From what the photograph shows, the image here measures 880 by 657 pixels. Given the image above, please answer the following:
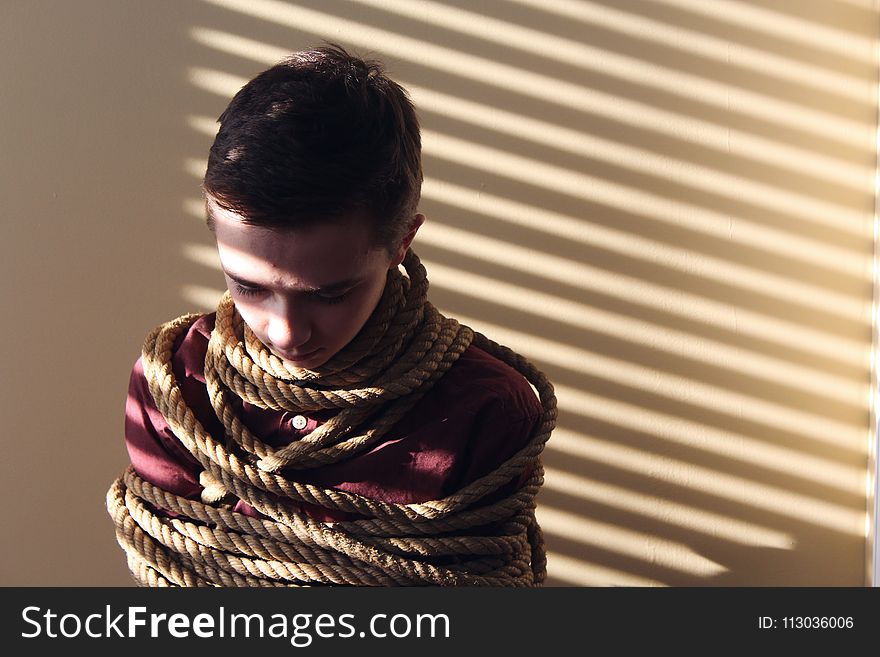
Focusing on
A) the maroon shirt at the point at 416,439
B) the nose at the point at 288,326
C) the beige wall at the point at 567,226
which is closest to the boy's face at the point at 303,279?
the nose at the point at 288,326

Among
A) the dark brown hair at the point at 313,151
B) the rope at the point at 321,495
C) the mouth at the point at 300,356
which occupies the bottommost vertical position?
the rope at the point at 321,495

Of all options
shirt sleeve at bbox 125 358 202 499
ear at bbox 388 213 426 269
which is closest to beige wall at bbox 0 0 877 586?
shirt sleeve at bbox 125 358 202 499

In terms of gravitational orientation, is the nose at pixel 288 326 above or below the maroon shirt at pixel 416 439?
above

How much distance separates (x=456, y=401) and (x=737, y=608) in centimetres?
39

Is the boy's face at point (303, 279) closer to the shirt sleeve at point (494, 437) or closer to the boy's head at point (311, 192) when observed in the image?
the boy's head at point (311, 192)

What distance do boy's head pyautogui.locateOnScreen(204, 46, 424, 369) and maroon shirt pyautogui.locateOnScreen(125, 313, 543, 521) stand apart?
16 cm

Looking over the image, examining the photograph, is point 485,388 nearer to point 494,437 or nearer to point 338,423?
point 494,437

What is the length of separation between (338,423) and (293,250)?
0.23 metres

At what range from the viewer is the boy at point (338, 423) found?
931 mm

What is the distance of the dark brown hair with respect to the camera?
87 cm

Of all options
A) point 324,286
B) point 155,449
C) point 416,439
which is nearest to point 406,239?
point 324,286

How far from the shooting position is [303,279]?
0.91m

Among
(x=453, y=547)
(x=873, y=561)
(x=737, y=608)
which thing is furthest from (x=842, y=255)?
(x=453, y=547)

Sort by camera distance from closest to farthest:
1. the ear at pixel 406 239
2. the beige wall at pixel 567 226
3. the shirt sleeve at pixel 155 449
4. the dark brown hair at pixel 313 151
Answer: the dark brown hair at pixel 313 151 < the ear at pixel 406 239 < the shirt sleeve at pixel 155 449 < the beige wall at pixel 567 226
